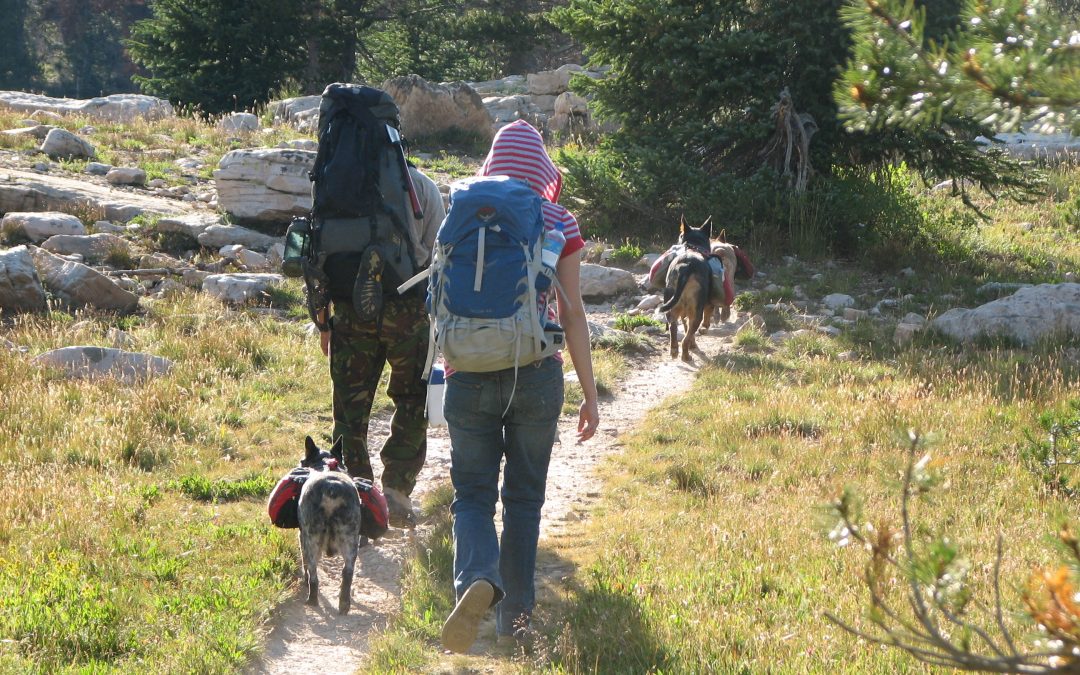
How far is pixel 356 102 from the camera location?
215 inches

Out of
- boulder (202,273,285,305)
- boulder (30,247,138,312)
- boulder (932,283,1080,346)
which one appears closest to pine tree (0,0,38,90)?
boulder (30,247,138,312)

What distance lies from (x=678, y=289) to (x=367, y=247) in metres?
5.63

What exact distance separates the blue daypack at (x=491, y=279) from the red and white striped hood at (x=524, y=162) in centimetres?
30

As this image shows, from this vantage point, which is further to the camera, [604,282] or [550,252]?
[604,282]

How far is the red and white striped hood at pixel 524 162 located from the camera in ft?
14.8

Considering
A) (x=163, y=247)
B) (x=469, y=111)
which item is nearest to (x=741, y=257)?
(x=163, y=247)

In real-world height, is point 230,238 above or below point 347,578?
above

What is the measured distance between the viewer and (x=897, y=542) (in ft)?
18.0

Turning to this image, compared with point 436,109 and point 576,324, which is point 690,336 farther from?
point 436,109

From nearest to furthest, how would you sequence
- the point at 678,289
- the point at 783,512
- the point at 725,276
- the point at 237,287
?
the point at 783,512 < the point at 678,289 < the point at 725,276 < the point at 237,287

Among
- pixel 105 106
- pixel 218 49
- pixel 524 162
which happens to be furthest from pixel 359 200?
pixel 218 49

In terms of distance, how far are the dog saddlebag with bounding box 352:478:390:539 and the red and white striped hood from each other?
1.80 m

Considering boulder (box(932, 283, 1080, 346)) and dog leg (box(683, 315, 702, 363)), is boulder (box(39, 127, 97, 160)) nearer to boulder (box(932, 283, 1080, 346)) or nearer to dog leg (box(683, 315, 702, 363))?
dog leg (box(683, 315, 702, 363))

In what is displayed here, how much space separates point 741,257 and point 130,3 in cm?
4280
